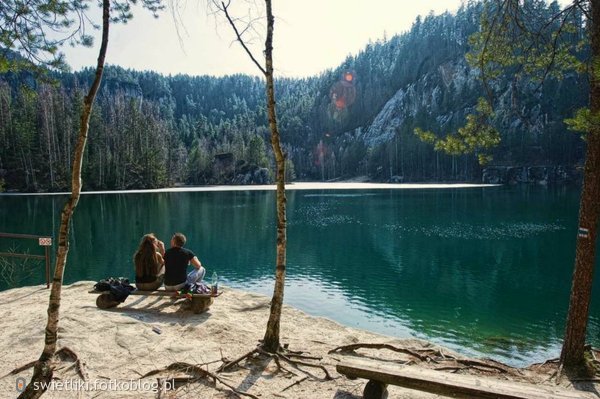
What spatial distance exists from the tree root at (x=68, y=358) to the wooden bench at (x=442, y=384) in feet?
13.0

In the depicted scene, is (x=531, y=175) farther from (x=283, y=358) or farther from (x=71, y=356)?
(x=71, y=356)

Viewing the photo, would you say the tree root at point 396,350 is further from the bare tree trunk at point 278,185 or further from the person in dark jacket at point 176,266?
the person in dark jacket at point 176,266

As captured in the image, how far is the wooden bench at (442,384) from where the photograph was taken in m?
4.71

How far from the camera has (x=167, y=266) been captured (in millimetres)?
10430

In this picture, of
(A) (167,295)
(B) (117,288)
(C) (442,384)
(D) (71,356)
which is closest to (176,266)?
(A) (167,295)

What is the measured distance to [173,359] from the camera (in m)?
7.21

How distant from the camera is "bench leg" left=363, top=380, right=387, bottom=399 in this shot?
5.55 m

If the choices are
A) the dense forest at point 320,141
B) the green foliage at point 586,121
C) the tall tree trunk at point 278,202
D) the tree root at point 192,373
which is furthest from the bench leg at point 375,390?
the dense forest at point 320,141

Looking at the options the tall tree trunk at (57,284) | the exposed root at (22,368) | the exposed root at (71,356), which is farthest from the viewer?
the exposed root at (71,356)

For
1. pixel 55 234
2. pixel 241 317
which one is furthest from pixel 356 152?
pixel 241 317

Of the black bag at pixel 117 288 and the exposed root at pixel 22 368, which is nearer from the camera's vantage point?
the exposed root at pixel 22 368

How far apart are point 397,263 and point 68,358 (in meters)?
22.3

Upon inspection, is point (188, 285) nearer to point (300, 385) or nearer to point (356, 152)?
point (300, 385)

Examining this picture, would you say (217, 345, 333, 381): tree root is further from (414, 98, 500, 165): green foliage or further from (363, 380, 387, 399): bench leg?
(414, 98, 500, 165): green foliage
